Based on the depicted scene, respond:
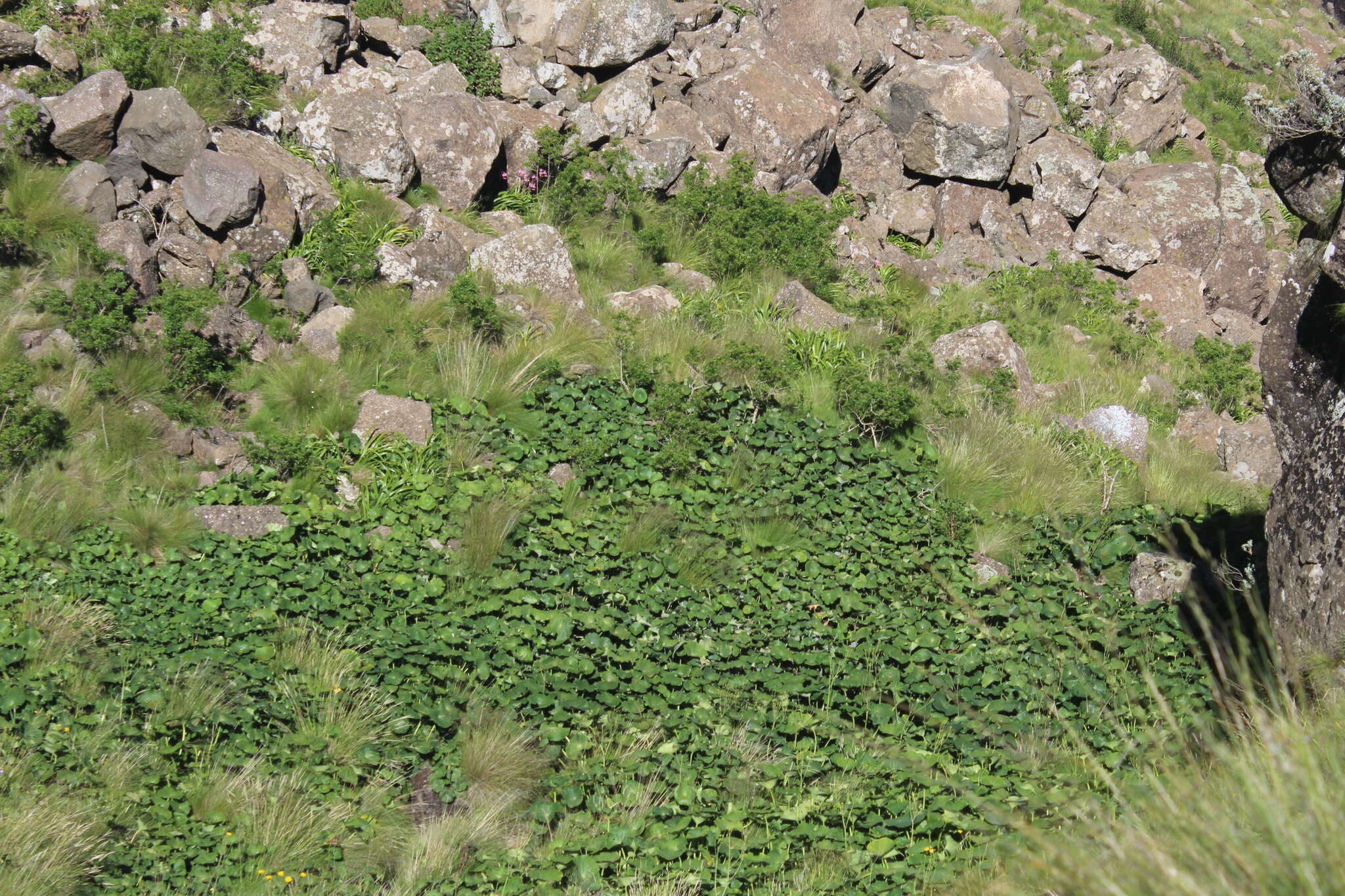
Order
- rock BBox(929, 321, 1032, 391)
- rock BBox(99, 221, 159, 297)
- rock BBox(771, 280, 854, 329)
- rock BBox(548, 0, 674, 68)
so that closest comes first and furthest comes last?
rock BBox(99, 221, 159, 297) < rock BBox(929, 321, 1032, 391) < rock BBox(771, 280, 854, 329) < rock BBox(548, 0, 674, 68)

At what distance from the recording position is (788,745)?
218 inches

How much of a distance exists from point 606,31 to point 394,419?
6.52 meters

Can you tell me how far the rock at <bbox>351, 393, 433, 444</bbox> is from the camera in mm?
7422

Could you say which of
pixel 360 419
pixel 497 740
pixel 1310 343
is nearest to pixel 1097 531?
pixel 1310 343

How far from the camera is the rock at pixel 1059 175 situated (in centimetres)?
1345

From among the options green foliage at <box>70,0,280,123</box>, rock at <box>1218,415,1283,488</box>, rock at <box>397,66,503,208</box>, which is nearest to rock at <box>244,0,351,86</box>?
green foliage at <box>70,0,280,123</box>

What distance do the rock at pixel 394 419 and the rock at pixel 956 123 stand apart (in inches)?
316

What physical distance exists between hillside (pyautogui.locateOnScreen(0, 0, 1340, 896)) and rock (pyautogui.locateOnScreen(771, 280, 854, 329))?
2.2 inches

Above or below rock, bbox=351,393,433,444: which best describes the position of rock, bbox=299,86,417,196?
above

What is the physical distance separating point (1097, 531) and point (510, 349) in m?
4.46

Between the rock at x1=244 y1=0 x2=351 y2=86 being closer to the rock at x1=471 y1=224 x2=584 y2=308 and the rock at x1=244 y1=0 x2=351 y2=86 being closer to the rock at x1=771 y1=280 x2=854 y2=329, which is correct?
the rock at x1=471 y1=224 x2=584 y2=308

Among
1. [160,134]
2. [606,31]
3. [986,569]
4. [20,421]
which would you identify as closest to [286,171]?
[160,134]

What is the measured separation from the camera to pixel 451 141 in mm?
10156

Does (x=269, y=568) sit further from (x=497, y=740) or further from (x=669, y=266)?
(x=669, y=266)
